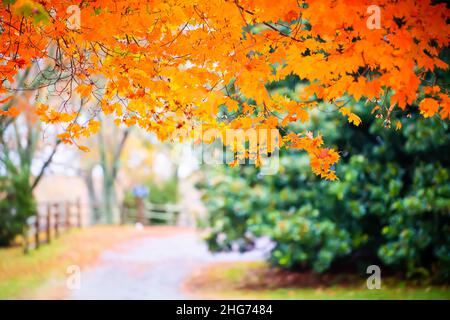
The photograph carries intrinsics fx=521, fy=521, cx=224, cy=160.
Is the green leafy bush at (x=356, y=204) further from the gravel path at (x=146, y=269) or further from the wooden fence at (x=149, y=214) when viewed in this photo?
the wooden fence at (x=149, y=214)

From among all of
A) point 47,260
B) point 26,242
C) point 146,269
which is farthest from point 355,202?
point 26,242

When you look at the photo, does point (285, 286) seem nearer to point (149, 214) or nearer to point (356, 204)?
point (356, 204)

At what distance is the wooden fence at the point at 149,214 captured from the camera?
23266mm

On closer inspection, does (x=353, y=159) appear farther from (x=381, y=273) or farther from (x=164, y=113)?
(x=164, y=113)

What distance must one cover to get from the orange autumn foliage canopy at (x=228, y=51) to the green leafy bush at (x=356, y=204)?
4.26 m

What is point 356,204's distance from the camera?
8.94m

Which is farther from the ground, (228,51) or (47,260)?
(228,51)

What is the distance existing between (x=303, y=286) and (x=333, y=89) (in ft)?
22.2

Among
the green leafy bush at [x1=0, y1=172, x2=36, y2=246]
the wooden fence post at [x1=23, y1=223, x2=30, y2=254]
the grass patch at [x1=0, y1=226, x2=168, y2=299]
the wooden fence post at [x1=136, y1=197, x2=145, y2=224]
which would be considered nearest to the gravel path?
the grass patch at [x1=0, y1=226, x2=168, y2=299]

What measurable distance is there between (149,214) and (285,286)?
49.2 ft

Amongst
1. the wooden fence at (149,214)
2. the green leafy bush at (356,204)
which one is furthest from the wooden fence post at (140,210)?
the green leafy bush at (356,204)

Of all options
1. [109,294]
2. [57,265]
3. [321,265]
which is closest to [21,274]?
[57,265]

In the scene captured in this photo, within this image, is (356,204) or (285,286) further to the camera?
(285,286)

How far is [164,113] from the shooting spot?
477 cm
